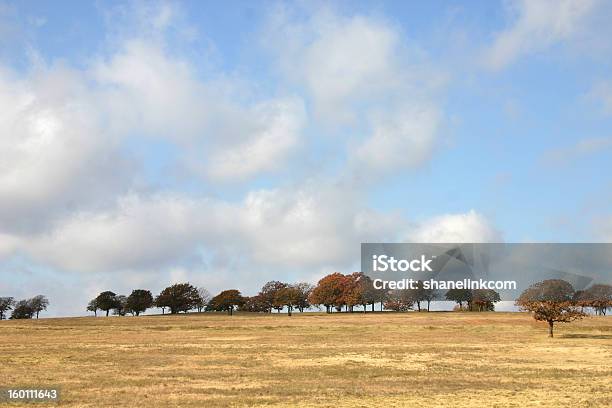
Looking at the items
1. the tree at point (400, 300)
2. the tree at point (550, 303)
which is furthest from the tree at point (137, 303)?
the tree at point (550, 303)

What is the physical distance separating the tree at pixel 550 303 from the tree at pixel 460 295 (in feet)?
308

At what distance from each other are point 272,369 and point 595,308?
480 ft

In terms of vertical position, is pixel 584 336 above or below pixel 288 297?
below

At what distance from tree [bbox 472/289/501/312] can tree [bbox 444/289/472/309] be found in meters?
2.14

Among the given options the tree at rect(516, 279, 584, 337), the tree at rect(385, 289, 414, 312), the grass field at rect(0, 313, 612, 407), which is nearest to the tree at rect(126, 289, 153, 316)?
the tree at rect(385, 289, 414, 312)

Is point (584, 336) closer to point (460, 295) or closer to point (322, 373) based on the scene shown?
point (322, 373)

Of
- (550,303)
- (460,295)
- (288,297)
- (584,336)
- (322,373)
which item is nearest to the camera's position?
(322,373)

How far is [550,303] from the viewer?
265ft

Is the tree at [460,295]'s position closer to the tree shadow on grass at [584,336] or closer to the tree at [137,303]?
the tree at [137,303]

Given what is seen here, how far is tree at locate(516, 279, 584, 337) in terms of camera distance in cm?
7956

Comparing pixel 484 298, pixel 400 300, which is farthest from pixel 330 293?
pixel 484 298

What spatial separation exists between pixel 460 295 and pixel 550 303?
358ft

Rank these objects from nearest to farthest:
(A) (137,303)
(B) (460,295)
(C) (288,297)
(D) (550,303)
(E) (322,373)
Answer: (E) (322,373)
(D) (550,303)
(C) (288,297)
(B) (460,295)
(A) (137,303)

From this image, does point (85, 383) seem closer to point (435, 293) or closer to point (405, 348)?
point (405, 348)
